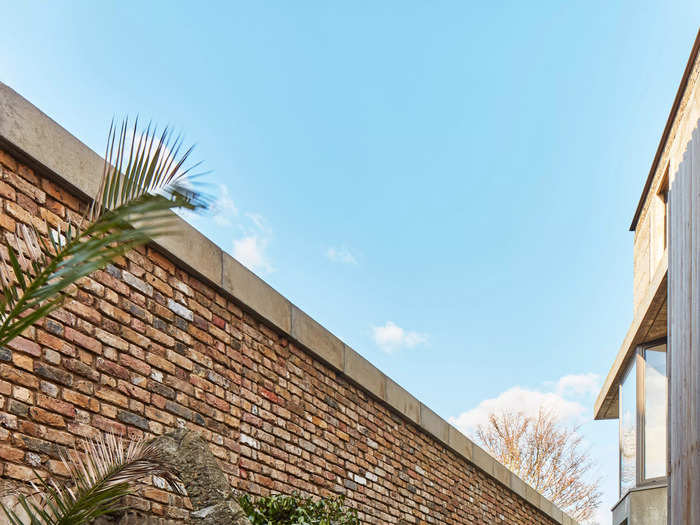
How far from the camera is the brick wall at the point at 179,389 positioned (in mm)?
3949

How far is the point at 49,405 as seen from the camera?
4.00 metres

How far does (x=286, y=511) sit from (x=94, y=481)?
7.09ft

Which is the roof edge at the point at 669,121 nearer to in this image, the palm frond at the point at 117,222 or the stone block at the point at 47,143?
the stone block at the point at 47,143

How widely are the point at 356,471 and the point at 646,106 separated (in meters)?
11.6

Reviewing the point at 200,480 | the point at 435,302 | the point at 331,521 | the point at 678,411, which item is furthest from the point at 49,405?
the point at 435,302

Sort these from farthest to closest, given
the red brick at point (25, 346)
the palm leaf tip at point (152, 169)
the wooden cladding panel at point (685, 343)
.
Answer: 1. the wooden cladding panel at point (685, 343)
2. the red brick at point (25, 346)
3. the palm leaf tip at point (152, 169)

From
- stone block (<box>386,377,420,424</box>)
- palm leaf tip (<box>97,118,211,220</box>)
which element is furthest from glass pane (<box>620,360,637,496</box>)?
palm leaf tip (<box>97,118,211,220</box>)

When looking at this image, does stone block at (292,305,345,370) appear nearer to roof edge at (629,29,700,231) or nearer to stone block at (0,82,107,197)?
stone block at (0,82,107,197)

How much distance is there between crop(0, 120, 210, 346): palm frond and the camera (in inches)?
85.0

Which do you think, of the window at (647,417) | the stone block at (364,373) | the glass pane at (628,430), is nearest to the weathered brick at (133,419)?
the stone block at (364,373)

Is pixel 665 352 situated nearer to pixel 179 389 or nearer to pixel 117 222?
pixel 179 389

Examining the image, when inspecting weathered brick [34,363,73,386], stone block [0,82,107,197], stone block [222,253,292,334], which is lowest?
weathered brick [34,363,73,386]

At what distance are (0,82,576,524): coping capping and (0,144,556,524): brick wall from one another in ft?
0.29

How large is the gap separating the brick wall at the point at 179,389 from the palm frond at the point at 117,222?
1068mm
